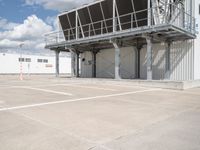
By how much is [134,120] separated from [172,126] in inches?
38.9

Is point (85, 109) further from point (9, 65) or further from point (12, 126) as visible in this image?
point (9, 65)

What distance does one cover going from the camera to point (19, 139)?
400 centimetres

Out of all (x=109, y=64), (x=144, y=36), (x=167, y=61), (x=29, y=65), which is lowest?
(x=109, y=64)

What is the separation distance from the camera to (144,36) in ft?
49.2

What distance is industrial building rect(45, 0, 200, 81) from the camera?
1527cm

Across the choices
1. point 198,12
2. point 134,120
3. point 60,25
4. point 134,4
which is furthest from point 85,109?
point 60,25

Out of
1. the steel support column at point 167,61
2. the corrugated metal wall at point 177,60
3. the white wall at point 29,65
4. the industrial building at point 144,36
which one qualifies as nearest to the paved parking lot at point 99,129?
the industrial building at point 144,36

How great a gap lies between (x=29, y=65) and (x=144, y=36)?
114ft

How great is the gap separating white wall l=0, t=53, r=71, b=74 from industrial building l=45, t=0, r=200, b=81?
73.1ft

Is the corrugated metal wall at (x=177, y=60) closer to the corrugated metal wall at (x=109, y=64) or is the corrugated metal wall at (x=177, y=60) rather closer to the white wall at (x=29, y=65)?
the corrugated metal wall at (x=109, y=64)

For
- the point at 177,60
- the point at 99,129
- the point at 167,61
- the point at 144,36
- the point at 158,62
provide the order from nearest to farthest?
the point at 99,129 < the point at 144,36 < the point at 177,60 < the point at 167,61 < the point at 158,62

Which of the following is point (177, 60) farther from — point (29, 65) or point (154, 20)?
point (29, 65)

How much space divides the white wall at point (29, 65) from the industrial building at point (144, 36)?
2228 centimetres

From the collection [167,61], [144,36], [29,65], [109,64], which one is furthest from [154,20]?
[29,65]
